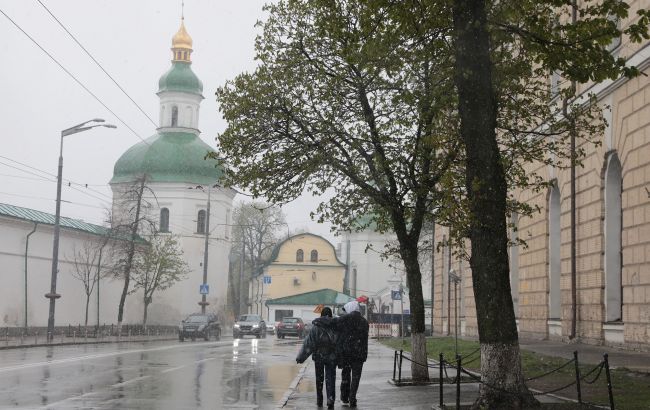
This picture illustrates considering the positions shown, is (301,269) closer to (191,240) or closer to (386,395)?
(191,240)

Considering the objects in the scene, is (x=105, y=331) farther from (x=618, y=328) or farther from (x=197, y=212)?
(x=618, y=328)

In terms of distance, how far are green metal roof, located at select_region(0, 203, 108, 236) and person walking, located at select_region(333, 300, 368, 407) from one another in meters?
34.2

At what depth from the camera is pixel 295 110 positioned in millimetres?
18891

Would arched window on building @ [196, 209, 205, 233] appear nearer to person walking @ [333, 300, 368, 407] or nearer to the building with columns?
the building with columns

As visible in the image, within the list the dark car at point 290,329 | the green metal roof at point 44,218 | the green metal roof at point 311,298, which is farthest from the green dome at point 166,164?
the green metal roof at point 311,298

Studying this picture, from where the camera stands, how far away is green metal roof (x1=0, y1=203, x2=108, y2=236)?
45875mm

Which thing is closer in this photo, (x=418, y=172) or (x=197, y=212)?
(x=418, y=172)

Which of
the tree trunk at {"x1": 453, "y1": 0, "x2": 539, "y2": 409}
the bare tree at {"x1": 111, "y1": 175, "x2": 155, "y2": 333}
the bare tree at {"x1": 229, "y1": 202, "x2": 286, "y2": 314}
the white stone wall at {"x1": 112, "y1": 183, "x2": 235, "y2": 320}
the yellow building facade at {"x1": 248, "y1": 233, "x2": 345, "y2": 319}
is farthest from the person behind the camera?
the yellow building facade at {"x1": 248, "y1": 233, "x2": 345, "y2": 319}

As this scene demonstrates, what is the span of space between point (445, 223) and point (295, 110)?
406 centimetres

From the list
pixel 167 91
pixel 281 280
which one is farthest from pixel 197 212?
pixel 281 280

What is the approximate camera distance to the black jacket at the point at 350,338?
14.0 metres

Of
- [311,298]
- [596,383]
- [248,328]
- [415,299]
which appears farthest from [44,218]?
[311,298]

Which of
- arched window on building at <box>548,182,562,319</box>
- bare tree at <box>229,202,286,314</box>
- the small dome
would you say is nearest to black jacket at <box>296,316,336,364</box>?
arched window on building at <box>548,182,562,319</box>

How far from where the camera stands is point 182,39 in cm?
7612
